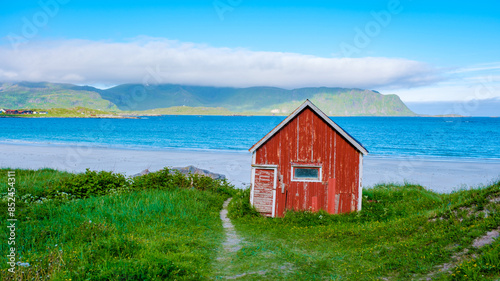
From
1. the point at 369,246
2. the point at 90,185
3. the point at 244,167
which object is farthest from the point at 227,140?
the point at 369,246

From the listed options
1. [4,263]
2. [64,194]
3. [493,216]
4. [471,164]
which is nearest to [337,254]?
[493,216]

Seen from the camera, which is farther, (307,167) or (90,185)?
(90,185)

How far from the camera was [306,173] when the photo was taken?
62.6ft

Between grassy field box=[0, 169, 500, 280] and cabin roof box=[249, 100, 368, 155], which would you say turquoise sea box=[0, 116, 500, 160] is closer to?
cabin roof box=[249, 100, 368, 155]

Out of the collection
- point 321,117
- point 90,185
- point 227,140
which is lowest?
point 90,185

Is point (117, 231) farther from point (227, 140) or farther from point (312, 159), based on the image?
point (227, 140)

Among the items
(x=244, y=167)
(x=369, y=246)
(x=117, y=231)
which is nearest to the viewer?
(x=369, y=246)

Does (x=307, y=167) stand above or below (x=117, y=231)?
above

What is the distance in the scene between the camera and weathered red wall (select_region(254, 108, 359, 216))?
18812 millimetres

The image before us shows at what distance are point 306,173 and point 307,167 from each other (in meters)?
0.35

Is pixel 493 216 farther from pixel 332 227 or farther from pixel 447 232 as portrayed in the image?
pixel 332 227

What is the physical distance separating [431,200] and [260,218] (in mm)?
10157

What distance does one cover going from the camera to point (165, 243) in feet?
38.6

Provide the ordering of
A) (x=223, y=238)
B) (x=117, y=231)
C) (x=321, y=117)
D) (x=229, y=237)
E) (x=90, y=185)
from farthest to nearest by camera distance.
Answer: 1. (x=90, y=185)
2. (x=321, y=117)
3. (x=229, y=237)
4. (x=223, y=238)
5. (x=117, y=231)
